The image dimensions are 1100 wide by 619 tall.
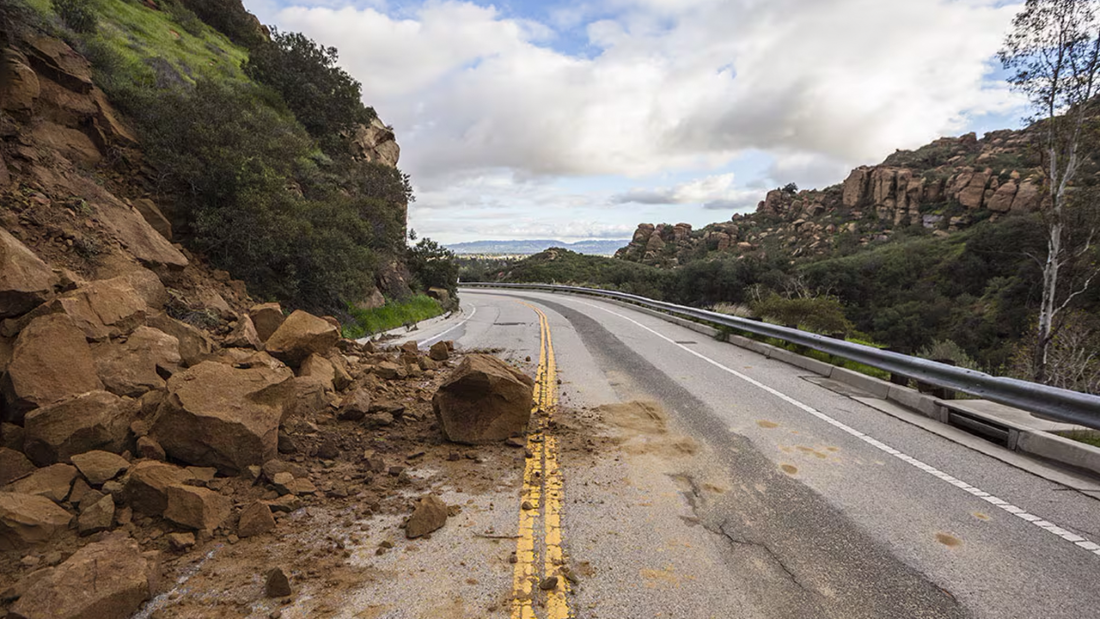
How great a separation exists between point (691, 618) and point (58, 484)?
452cm

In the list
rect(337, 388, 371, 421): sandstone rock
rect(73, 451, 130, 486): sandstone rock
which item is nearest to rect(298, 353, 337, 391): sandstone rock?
rect(337, 388, 371, 421): sandstone rock

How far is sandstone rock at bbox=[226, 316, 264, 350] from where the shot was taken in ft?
Result: 21.5

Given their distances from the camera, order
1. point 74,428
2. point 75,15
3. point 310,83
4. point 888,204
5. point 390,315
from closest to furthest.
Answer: point 74,428 < point 75,15 < point 390,315 < point 310,83 < point 888,204

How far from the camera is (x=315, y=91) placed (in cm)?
2145

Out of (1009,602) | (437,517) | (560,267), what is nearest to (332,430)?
(437,517)

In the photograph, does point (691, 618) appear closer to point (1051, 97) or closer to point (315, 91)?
point (1051, 97)

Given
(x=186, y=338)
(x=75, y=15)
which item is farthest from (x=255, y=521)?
(x=75, y=15)

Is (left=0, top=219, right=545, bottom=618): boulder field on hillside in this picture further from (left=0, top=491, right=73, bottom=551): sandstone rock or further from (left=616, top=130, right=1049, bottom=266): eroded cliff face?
(left=616, top=130, right=1049, bottom=266): eroded cliff face

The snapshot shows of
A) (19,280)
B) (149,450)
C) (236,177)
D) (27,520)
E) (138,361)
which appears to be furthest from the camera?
(236,177)

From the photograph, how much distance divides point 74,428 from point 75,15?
15.0 m

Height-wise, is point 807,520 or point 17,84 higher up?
point 17,84

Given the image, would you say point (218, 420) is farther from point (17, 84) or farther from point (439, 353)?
point (17, 84)

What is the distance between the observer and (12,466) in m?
3.74

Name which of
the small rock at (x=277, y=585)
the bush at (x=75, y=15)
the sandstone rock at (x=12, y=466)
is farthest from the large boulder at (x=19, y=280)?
the bush at (x=75, y=15)
